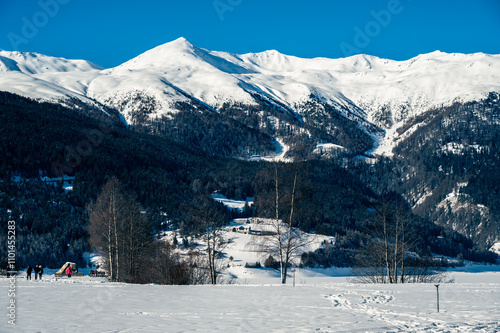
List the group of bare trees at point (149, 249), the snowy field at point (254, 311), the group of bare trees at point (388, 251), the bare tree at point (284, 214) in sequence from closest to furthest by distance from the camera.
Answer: the snowy field at point (254, 311) < the bare tree at point (284, 214) < the group of bare trees at point (149, 249) < the group of bare trees at point (388, 251)

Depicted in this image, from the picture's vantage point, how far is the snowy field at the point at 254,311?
55.1 ft

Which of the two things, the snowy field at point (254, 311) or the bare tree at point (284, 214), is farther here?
the bare tree at point (284, 214)

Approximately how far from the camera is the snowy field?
55.1 ft

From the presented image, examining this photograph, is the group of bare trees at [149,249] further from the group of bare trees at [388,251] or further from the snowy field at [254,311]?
the group of bare trees at [388,251]

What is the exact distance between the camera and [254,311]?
67.7ft

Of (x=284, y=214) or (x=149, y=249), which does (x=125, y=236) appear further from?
(x=284, y=214)

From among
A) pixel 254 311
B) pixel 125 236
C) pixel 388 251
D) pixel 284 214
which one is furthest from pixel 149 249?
pixel 254 311

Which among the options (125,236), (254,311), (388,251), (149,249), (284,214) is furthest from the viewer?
(149,249)

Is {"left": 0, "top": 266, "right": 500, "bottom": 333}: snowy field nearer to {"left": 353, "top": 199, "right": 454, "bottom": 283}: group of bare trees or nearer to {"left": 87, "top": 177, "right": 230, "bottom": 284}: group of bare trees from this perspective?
{"left": 87, "top": 177, "right": 230, "bottom": 284}: group of bare trees

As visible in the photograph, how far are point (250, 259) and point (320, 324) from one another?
121 m

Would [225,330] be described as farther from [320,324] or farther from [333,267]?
[333,267]

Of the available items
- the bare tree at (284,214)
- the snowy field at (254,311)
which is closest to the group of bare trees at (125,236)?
the bare tree at (284,214)

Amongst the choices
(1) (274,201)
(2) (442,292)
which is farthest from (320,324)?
(1) (274,201)

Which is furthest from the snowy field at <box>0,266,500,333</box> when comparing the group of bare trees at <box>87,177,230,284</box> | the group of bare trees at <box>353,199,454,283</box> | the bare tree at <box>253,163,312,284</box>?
the group of bare trees at <box>353,199,454,283</box>
